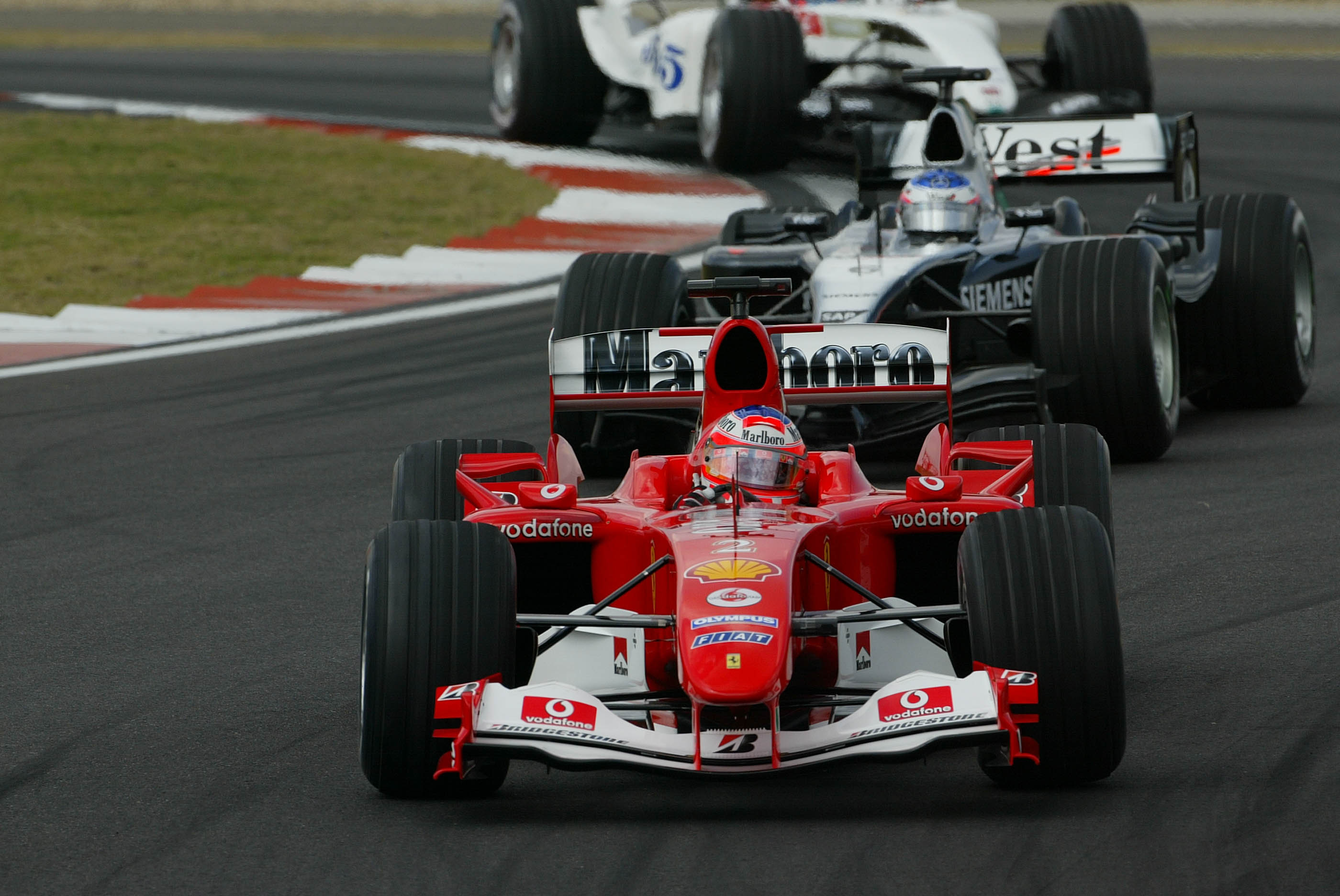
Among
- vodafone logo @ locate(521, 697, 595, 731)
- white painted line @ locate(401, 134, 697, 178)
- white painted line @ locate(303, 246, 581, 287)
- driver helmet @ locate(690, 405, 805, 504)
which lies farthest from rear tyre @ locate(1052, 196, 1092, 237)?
white painted line @ locate(401, 134, 697, 178)

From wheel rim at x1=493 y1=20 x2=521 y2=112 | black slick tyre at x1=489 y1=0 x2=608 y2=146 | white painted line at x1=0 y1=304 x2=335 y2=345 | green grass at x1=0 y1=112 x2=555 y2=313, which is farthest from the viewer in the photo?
wheel rim at x1=493 y1=20 x2=521 y2=112

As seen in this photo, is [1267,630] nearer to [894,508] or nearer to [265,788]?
[894,508]

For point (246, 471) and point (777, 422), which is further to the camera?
point (246, 471)

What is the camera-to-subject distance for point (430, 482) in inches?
297

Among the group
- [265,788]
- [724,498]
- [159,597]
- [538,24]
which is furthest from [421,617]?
[538,24]

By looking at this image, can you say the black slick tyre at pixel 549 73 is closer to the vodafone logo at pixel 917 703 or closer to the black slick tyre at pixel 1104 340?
the black slick tyre at pixel 1104 340

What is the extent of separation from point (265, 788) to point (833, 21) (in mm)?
14520

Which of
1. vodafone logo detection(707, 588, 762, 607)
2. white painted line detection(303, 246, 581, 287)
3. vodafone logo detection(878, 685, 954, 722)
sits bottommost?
white painted line detection(303, 246, 581, 287)

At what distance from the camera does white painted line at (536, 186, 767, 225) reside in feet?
61.0

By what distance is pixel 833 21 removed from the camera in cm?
1969

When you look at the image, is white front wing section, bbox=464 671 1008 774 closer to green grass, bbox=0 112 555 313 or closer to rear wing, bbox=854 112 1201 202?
rear wing, bbox=854 112 1201 202

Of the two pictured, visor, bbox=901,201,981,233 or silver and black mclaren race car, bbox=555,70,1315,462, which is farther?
visor, bbox=901,201,981,233

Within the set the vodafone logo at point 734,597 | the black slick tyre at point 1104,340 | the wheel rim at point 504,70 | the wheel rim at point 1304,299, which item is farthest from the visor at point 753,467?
the wheel rim at point 504,70

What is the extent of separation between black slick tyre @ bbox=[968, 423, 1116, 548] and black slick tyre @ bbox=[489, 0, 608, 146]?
50.8 feet
